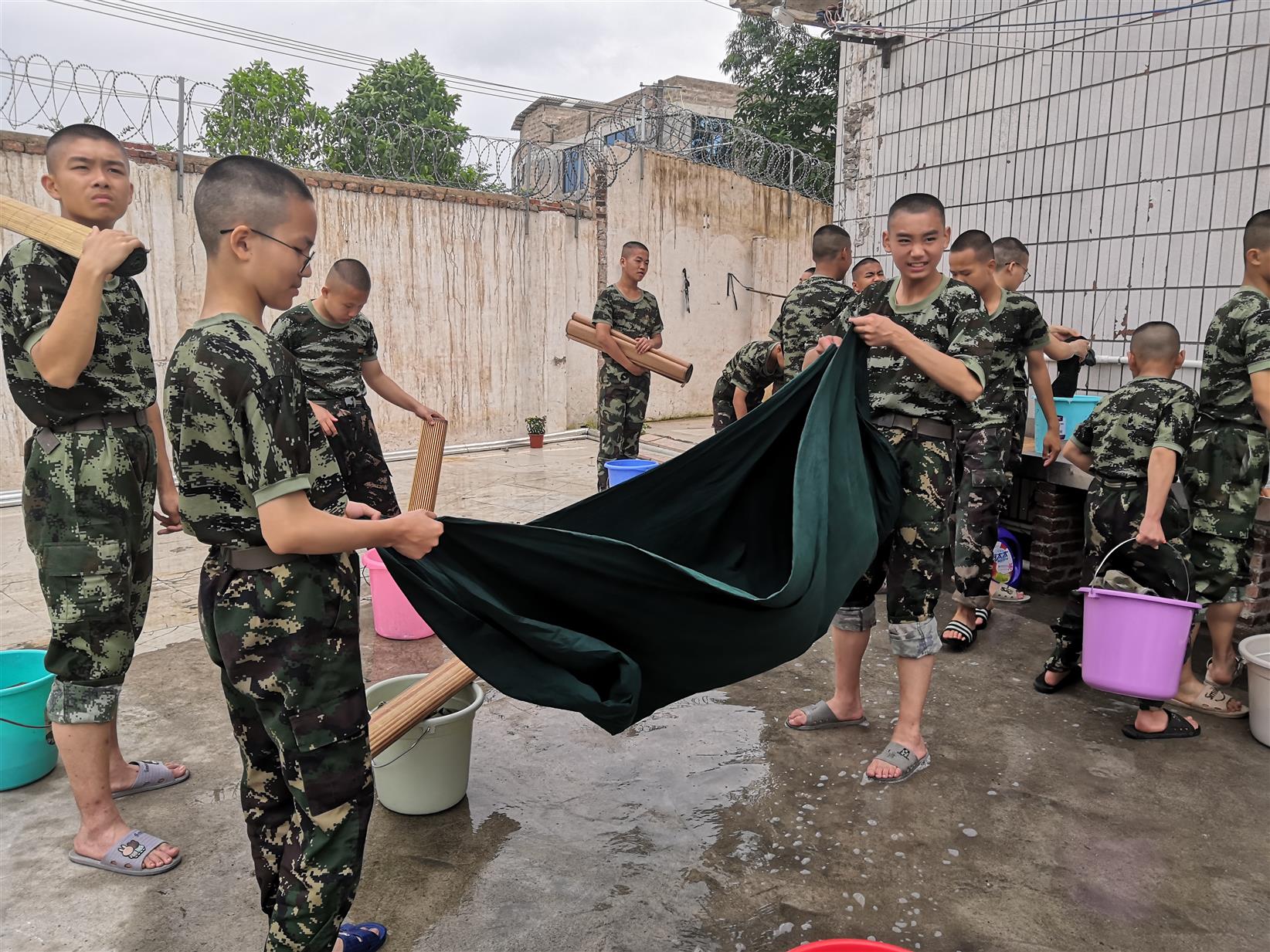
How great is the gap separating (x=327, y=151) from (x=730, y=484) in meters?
7.89

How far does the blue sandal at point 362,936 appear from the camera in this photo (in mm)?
2162

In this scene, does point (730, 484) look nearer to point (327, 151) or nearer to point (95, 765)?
point (95, 765)

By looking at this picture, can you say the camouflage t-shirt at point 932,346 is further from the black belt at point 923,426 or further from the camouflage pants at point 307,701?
the camouflage pants at point 307,701

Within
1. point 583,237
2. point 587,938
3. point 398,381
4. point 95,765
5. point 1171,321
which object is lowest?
point 587,938

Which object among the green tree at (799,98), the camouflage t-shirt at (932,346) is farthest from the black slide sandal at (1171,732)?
the green tree at (799,98)

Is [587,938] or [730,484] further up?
[730,484]

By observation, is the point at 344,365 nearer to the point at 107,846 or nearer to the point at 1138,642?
the point at 107,846

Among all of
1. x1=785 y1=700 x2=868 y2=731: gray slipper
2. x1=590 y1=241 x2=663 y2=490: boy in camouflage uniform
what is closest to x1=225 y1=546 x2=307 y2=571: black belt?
x1=785 y1=700 x2=868 y2=731: gray slipper

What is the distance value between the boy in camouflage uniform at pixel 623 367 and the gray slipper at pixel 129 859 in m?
3.95

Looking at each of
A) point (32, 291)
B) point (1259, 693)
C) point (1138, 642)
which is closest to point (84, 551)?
point (32, 291)

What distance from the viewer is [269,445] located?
1672 mm

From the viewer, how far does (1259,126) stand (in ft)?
15.4

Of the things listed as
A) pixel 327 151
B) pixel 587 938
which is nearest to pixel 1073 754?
pixel 587 938

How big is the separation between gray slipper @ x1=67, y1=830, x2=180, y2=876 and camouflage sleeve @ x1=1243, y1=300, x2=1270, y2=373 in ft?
12.7
